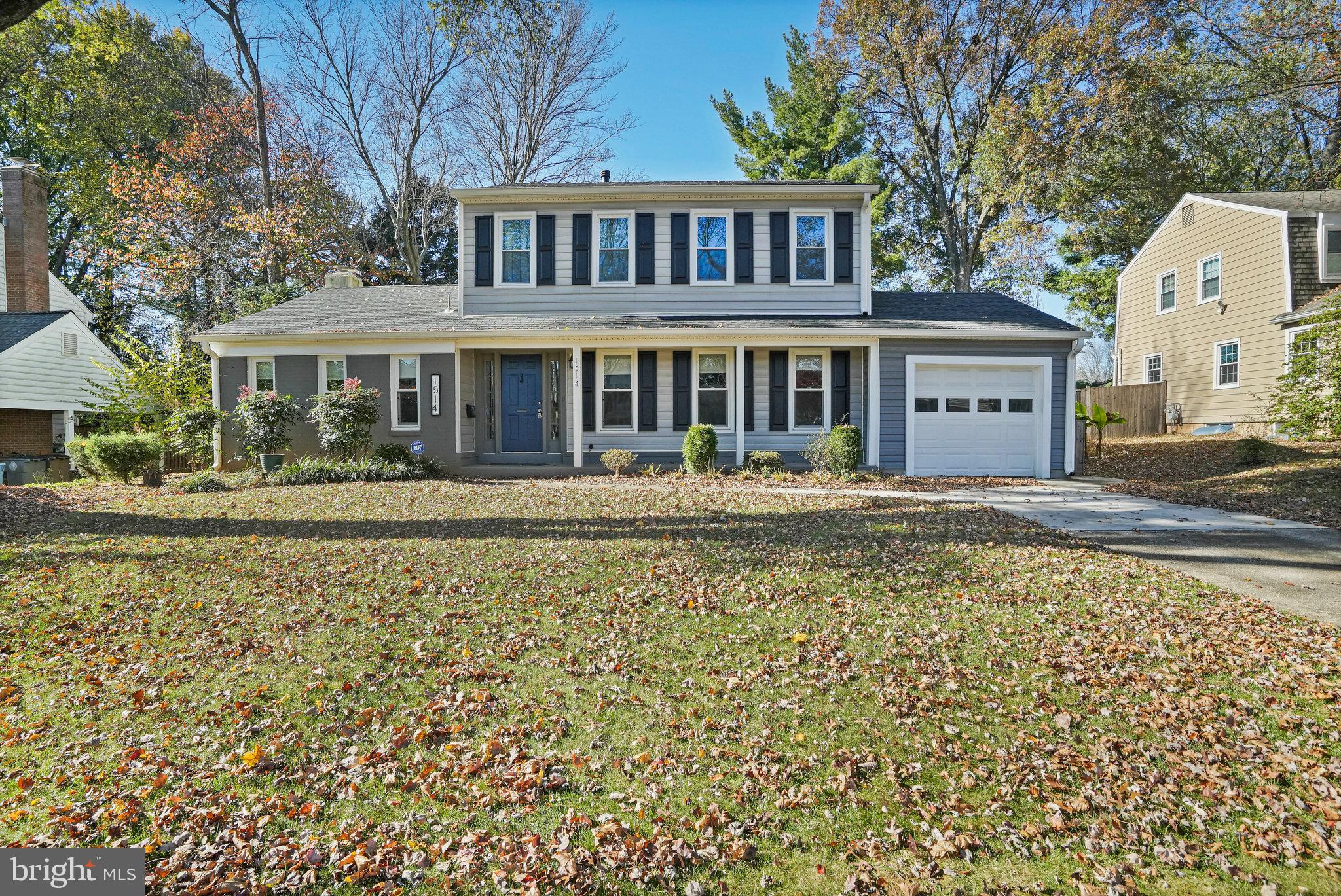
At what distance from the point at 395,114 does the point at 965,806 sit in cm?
2779

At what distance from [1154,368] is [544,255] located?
19.2m

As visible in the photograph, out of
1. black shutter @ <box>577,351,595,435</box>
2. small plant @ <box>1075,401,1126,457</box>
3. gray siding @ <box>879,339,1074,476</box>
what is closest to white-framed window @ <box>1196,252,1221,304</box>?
small plant @ <box>1075,401,1126,457</box>

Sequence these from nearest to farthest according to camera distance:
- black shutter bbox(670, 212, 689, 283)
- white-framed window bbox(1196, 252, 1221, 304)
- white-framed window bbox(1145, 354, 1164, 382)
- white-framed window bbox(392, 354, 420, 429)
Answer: white-framed window bbox(392, 354, 420, 429) → black shutter bbox(670, 212, 689, 283) → white-framed window bbox(1196, 252, 1221, 304) → white-framed window bbox(1145, 354, 1164, 382)

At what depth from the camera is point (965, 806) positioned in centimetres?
303

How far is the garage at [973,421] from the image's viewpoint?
13.4 metres

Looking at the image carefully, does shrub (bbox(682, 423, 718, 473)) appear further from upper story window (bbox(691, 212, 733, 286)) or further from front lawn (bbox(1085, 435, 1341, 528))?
front lawn (bbox(1085, 435, 1341, 528))

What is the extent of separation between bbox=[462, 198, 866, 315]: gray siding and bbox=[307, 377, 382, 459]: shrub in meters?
3.04

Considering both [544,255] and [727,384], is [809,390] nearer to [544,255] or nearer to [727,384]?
[727,384]

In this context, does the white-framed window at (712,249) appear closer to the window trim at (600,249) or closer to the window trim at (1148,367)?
the window trim at (600,249)

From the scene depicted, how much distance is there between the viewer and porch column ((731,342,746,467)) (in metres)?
13.2

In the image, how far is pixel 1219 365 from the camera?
18016 millimetres

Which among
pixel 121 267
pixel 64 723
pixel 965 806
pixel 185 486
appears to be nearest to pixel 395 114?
pixel 121 267

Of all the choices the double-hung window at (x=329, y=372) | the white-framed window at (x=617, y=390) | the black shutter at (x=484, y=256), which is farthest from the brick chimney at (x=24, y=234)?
the white-framed window at (x=617, y=390)

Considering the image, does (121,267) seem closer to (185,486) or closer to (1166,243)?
(185,486)
